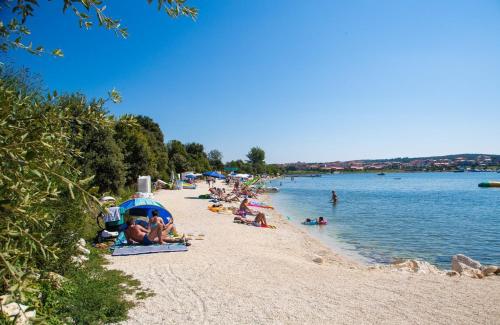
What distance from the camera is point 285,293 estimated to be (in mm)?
7438

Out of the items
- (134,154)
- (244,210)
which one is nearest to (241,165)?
(134,154)

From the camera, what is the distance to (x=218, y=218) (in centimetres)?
1997

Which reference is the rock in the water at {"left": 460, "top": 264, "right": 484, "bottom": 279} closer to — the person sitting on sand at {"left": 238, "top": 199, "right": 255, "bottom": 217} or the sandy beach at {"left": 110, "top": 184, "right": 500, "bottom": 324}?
the sandy beach at {"left": 110, "top": 184, "right": 500, "bottom": 324}

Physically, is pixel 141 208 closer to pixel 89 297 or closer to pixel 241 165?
pixel 89 297

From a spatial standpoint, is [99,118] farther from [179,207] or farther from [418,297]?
[179,207]

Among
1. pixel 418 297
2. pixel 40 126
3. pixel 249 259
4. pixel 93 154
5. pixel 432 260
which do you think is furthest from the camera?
pixel 93 154

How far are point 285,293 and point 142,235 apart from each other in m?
5.88

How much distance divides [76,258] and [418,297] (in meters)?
7.83

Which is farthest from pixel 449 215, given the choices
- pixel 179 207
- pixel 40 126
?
pixel 40 126

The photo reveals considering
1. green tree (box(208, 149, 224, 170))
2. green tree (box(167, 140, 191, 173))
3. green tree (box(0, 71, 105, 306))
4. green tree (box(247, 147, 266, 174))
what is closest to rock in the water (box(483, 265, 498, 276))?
green tree (box(0, 71, 105, 306))

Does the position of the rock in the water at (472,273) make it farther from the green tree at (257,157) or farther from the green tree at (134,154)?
the green tree at (257,157)

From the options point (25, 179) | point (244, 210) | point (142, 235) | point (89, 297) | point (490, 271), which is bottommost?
point (490, 271)

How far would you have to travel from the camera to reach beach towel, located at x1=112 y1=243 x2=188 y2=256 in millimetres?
10326

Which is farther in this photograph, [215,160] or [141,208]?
[215,160]
